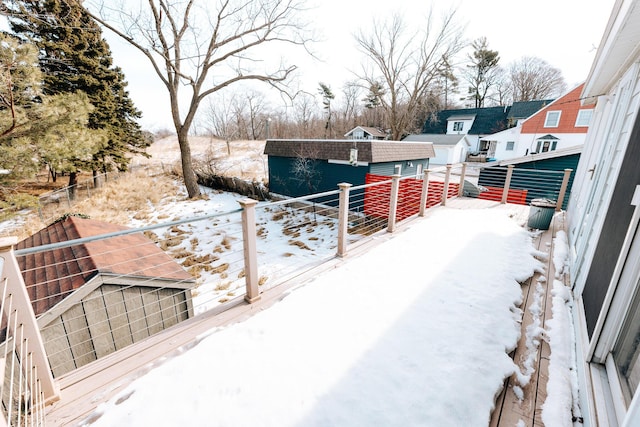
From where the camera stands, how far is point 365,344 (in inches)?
83.6

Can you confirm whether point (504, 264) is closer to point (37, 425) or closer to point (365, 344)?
point (365, 344)

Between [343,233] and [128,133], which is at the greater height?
[128,133]

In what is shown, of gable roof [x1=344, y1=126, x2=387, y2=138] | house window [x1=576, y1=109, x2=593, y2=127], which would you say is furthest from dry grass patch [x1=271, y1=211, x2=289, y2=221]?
house window [x1=576, y1=109, x2=593, y2=127]

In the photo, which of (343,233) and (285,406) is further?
(343,233)

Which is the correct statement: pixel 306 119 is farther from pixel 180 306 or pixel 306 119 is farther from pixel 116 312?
pixel 116 312

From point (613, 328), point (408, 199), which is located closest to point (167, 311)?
point (613, 328)

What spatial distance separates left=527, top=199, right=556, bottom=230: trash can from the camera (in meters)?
4.73

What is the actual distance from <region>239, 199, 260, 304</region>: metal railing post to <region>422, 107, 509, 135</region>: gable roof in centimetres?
3026

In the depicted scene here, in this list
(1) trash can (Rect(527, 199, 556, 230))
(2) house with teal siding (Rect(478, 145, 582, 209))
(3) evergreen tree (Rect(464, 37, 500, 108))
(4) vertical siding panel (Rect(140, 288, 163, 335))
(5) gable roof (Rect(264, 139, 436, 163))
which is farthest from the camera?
(3) evergreen tree (Rect(464, 37, 500, 108))

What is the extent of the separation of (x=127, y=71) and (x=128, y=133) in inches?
136

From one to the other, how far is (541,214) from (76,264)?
7.56 metres

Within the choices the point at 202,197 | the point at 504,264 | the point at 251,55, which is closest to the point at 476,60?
the point at 251,55

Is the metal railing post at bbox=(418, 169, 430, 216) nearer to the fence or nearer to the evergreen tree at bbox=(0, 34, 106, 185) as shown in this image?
the fence

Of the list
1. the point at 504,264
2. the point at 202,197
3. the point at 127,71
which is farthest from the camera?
the point at 127,71
